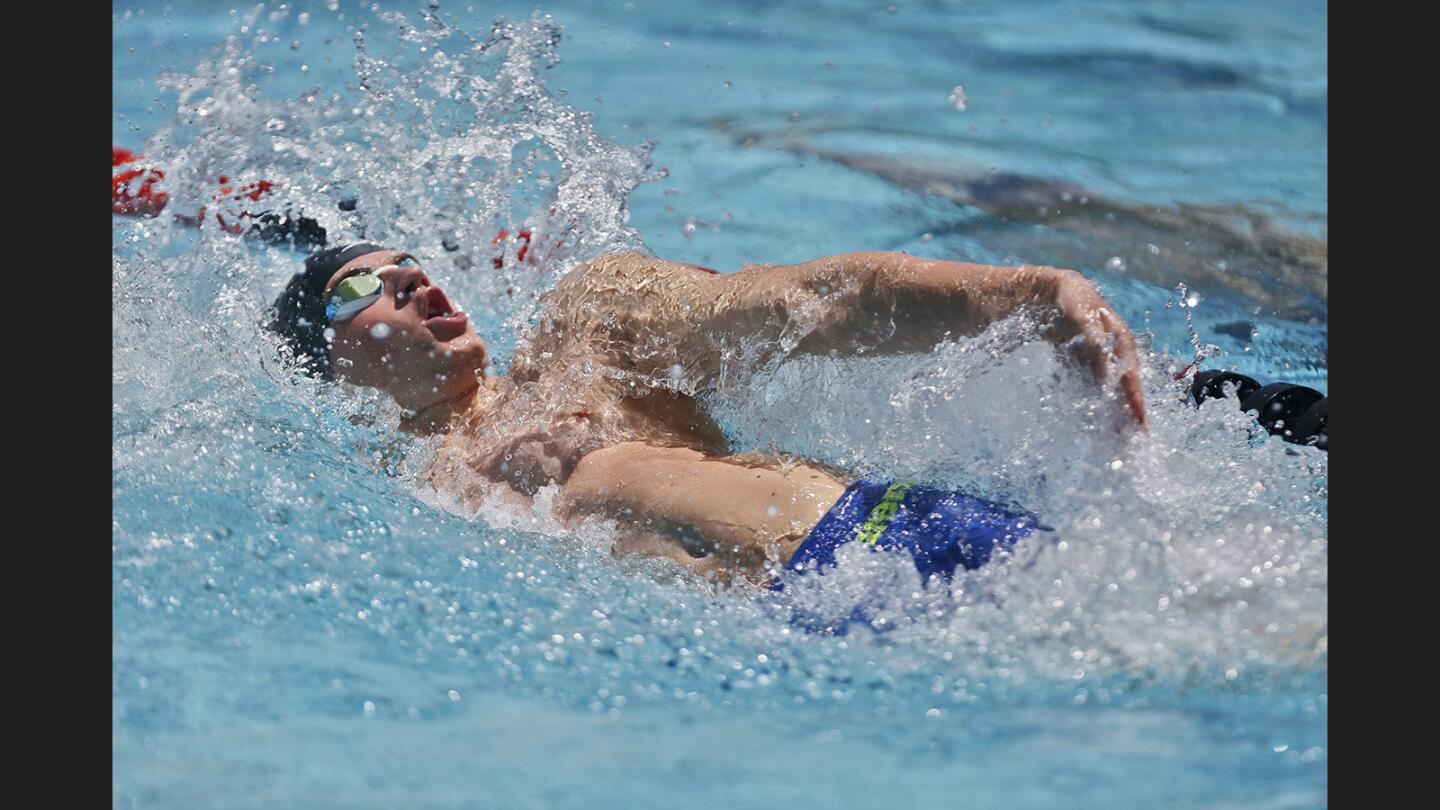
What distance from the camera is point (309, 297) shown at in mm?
3113

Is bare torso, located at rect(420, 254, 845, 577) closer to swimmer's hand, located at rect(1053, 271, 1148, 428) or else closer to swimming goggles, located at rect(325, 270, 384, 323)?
swimming goggles, located at rect(325, 270, 384, 323)

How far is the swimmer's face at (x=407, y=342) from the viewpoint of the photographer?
118 inches

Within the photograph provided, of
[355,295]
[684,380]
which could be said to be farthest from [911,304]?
[355,295]

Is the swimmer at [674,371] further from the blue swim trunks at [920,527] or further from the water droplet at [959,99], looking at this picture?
the water droplet at [959,99]

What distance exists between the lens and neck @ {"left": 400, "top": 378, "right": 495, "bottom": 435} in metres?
3.06

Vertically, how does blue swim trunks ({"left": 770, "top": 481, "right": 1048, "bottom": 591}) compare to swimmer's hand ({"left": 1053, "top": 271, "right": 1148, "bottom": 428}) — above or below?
below

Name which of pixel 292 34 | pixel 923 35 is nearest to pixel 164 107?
pixel 292 34

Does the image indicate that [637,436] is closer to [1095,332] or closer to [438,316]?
[438,316]

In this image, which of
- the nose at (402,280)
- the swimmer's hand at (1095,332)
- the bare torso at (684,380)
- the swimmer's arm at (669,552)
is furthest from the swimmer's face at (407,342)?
the swimmer's hand at (1095,332)

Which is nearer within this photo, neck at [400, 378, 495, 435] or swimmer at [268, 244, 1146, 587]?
swimmer at [268, 244, 1146, 587]

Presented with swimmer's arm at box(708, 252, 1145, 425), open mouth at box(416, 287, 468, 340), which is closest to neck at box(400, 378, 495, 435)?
open mouth at box(416, 287, 468, 340)

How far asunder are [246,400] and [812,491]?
1.66m

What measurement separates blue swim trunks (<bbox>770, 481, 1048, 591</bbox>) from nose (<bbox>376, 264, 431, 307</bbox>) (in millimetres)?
1167

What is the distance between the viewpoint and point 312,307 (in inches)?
122
